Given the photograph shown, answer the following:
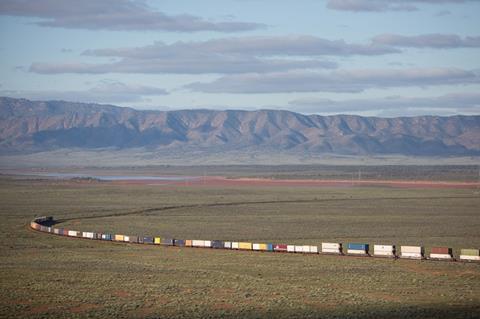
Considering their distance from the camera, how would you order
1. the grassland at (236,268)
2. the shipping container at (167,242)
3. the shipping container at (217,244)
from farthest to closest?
the shipping container at (167,242) < the shipping container at (217,244) < the grassland at (236,268)

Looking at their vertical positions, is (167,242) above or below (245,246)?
below

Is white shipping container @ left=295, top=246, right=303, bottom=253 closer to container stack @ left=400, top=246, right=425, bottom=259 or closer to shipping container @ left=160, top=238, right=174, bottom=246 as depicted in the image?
container stack @ left=400, top=246, right=425, bottom=259

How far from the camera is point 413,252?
57.1 meters

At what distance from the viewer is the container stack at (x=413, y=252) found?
56.7 m

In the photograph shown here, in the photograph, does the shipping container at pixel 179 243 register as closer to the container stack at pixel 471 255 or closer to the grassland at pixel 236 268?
the grassland at pixel 236 268

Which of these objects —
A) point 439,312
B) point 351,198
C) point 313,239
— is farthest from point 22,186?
point 439,312

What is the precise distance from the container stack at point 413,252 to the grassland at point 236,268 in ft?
4.02

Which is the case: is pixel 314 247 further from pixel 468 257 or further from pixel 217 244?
pixel 468 257

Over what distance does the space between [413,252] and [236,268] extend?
41.8ft

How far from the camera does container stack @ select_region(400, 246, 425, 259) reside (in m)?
56.7

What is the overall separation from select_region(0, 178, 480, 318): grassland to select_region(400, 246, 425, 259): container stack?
1224mm

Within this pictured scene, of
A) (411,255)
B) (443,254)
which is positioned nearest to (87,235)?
(411,255)

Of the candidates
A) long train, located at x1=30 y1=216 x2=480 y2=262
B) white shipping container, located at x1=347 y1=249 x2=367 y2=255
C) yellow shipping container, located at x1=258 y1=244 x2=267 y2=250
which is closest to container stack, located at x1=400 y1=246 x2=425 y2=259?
long train, located at x1=30 y1=216 x2=480 y2=262

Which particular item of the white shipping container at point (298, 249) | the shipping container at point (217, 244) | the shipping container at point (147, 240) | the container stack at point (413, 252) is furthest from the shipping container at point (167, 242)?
the container stack at point (413, 252)
